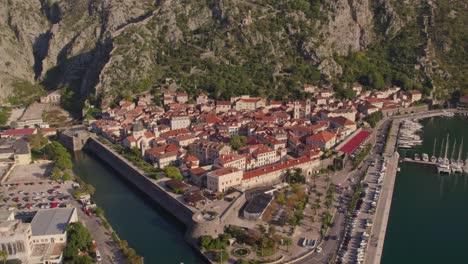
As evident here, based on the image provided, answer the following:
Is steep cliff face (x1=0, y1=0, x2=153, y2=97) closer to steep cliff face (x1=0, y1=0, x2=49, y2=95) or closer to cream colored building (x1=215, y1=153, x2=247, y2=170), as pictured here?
steep cliff face (x1=0, y1=0, x2=49, y2=95)

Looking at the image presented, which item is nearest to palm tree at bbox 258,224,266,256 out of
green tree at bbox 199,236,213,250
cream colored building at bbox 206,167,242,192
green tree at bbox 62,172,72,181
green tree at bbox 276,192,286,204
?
green tree at bbox 199,236,213,250

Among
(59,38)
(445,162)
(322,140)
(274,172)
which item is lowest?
(445,162)

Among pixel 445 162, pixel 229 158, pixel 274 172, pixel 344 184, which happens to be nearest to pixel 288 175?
pixel 274 172

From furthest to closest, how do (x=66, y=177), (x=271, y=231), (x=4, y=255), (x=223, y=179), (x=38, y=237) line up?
1. (x=66, y=177)
2. (x=223, y=179)
3. (x=271, y=231)
4. (x=38, y=237)
5. (x=4, y=255)

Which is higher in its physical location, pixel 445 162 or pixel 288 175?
pixel 445 162

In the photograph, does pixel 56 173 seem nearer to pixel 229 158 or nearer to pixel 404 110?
pixel 229 158

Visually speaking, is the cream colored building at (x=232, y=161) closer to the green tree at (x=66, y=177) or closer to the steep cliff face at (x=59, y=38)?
the green tree at (x=66, y=177)

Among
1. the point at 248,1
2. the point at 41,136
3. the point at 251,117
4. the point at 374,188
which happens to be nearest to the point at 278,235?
the point at 374,188

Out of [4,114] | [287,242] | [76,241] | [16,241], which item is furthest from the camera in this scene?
[4,114]
